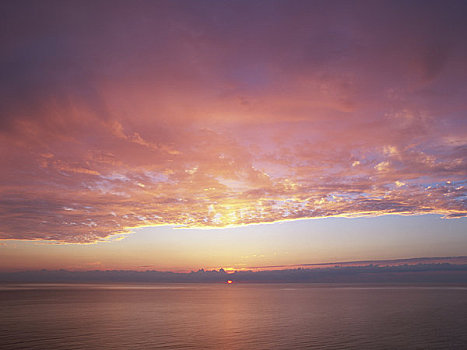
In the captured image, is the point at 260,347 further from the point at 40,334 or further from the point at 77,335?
the point at 40,334

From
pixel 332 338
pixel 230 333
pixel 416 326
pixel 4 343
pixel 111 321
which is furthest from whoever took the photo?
pixel 111 321

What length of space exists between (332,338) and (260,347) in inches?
410

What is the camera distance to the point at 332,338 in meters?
42.4

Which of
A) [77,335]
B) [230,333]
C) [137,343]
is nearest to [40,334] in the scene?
[77,335]

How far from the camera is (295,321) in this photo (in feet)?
196

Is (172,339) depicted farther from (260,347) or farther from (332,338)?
(332,338)

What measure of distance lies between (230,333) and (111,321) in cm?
2408

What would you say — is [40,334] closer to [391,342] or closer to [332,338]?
[332,338]

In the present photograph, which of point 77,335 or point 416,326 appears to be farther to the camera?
point 416,326

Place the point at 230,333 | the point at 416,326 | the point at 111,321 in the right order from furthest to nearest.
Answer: the point at 111,321, the point at 416,326, the point at 230,333

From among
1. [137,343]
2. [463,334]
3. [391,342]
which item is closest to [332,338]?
[391,342]

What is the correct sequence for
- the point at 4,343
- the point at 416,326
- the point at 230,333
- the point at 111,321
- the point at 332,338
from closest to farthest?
1. the point at 4,343
2. the point at 332,338
3. the point at 230,333
4. the point at 416,326
5. the point at 111,321

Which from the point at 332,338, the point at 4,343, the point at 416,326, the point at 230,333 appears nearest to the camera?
the point at 4,343

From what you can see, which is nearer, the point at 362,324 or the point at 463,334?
the point at 463,334
